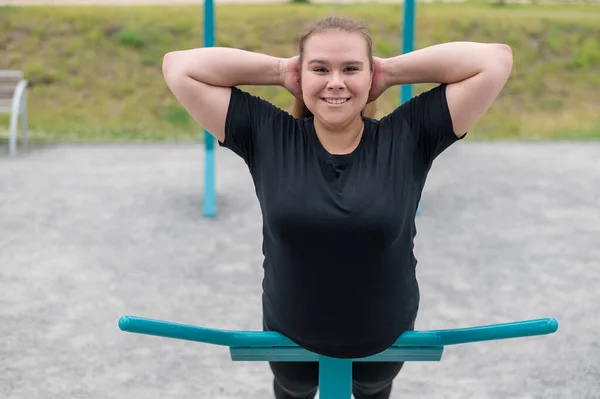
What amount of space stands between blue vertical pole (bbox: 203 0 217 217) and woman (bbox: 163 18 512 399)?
391 cm

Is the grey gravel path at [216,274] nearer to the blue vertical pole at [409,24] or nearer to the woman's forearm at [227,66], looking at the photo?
the blue vertical pole at [409,24]

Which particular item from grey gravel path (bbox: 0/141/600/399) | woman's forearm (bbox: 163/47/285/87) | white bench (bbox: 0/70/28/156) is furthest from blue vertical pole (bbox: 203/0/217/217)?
woman's forearm (bbox: 163/47/285/87)

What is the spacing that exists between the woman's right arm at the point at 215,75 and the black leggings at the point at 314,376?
527 mm

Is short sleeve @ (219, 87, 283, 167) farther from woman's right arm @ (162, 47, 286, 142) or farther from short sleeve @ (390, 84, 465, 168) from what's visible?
short sleeve @ (390, 84, 465, 168)

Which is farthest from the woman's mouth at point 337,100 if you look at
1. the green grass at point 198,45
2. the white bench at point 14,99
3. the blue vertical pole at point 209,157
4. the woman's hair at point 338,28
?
the green grass at point 198,45

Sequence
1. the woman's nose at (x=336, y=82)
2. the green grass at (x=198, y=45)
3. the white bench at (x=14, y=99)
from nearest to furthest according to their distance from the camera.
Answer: the woman's nose at (x=336, y=82) → the white bench at (x=14, y=99) → the green grass at (x=198, y=45)

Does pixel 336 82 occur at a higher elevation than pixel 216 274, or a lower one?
higher

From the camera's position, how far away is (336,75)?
1565 millimetres

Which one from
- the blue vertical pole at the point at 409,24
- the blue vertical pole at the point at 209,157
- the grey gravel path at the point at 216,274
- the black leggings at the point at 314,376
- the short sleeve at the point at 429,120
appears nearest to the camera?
the short sleeve at the point at 429,120

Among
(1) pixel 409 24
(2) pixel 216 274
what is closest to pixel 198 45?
(1) pixel 409 24

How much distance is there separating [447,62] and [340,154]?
0.95ft

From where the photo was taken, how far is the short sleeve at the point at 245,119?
1.71m

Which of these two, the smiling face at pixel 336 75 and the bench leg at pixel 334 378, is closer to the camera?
the smiling face at pixel 336 75

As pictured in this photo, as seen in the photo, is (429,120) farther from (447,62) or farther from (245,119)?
(245,119)
